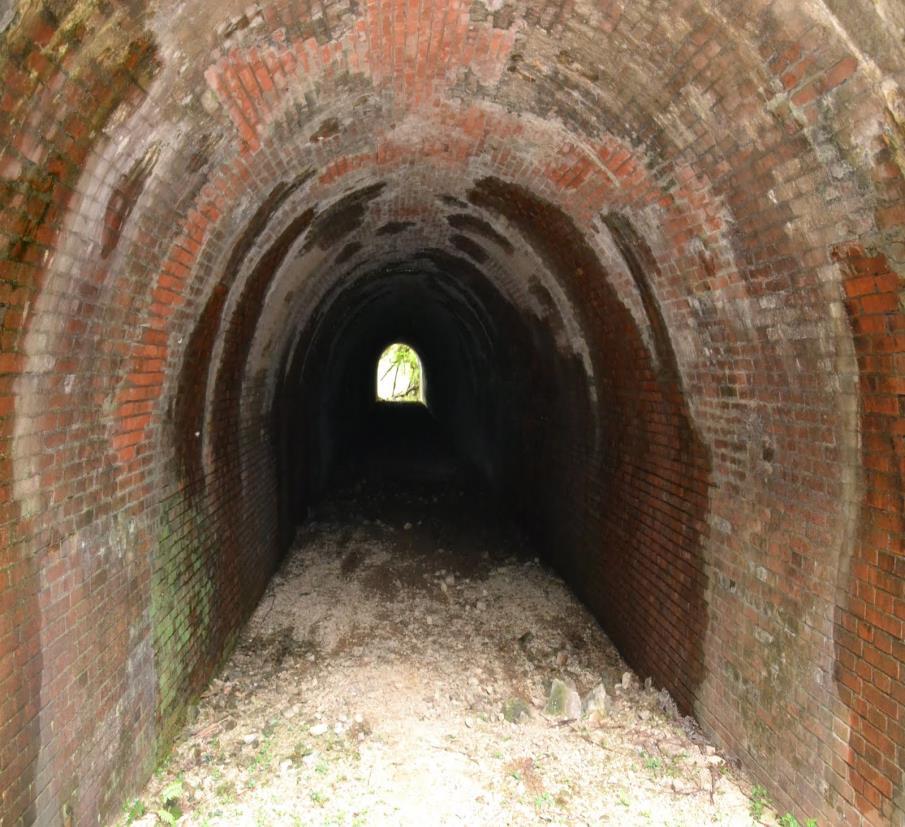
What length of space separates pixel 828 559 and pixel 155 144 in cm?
381

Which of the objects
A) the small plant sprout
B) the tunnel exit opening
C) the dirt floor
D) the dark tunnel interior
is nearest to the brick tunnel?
the small plant sprout

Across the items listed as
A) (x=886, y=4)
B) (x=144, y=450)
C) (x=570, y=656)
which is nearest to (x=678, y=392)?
(x=570, y=656)

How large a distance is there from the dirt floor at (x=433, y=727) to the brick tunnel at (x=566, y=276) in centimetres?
27

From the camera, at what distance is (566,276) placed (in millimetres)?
6500

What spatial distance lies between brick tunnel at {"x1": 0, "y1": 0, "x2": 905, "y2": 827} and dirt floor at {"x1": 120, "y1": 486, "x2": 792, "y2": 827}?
27cm

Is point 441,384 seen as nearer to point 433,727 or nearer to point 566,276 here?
point 566,276

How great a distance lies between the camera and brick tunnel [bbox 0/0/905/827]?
268 centimetres

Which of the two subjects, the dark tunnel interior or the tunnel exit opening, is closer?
the dark tunnel interior

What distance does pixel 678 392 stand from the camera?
199 inches

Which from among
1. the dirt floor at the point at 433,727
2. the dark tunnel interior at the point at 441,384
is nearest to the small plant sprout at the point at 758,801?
the dirt floor at the point at 433,727

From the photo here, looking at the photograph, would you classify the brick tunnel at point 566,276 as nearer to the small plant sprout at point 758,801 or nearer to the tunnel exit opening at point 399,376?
the small plant sprout at point 758,801

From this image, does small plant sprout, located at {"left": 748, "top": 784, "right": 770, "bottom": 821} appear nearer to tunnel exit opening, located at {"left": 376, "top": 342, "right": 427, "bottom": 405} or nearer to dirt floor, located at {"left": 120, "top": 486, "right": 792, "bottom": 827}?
dirt floor, located at {"left": 120, "top": 486, "right": 792, "bottom": 827}

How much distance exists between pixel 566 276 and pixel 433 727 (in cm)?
402

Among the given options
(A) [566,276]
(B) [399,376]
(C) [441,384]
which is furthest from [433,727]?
(B) [399,376]
